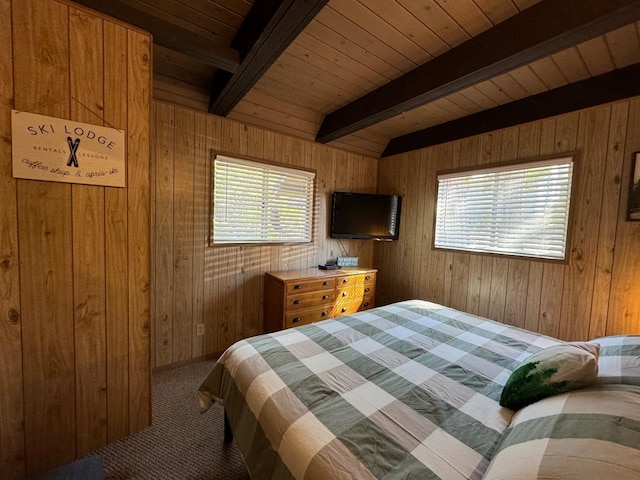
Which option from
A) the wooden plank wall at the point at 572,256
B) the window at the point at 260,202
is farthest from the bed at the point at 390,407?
the window at the point at 260,202

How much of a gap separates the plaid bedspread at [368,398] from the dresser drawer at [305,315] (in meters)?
0.92

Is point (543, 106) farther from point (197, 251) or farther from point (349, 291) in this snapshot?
point (197, 251)

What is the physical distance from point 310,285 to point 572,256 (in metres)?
2.33

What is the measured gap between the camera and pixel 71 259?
48.2 inches

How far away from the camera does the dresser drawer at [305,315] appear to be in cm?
263

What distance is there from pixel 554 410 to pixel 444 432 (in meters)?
0.36

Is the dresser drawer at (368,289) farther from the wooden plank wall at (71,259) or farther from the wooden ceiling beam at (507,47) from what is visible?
the wooden plank wall at (71,259)

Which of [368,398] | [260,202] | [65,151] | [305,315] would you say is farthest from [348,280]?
[65,151]

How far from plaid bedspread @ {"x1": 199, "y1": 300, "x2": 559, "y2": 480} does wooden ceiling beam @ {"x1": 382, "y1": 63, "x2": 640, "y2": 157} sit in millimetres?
1928

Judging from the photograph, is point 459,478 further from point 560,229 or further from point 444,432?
point 560,229

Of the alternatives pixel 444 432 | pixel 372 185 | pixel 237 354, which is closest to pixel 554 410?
pixel 444 432

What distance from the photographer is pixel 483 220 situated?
9.12ft

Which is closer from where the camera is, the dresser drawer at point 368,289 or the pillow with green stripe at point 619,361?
the pillow with green stripe at point 619,361

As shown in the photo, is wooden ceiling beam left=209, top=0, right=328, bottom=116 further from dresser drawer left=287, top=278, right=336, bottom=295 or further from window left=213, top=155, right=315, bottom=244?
dresser drawer left=287, top=278, right=336, bottom=295
